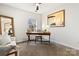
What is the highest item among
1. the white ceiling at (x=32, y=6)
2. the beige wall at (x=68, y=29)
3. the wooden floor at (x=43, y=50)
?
the white ceiling at (x=32, y=6)

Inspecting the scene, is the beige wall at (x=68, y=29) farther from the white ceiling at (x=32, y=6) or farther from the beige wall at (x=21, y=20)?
the beige wall at (x=21, y=20)

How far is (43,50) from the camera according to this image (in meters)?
1.87

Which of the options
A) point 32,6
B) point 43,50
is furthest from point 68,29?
point 32,6

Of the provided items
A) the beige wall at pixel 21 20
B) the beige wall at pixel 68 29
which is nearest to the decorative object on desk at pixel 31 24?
the beige wall at pixel 21 20

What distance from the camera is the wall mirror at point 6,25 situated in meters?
1.57

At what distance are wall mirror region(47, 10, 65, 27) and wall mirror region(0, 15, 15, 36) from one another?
68 cm

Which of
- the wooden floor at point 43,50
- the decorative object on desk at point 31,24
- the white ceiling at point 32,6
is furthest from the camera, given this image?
the decorative object on desk at point 31,24

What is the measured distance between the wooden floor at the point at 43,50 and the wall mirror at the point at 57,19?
15.4 inches

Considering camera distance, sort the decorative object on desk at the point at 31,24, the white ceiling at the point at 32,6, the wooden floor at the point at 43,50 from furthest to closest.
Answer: the decorative object on desk at the point at 31,24 → the wooden floor at the point at 43,50 → the white ceiling at the point at 32,6

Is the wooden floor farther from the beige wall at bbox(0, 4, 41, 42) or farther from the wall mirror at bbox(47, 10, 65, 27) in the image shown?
the wall mirror at bbox(47, 10, 65, 27)

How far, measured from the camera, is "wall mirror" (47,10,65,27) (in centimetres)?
180

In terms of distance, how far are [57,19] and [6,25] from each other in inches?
35.5

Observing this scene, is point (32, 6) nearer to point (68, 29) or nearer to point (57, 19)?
point (57, 19)

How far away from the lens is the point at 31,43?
1869 mm
